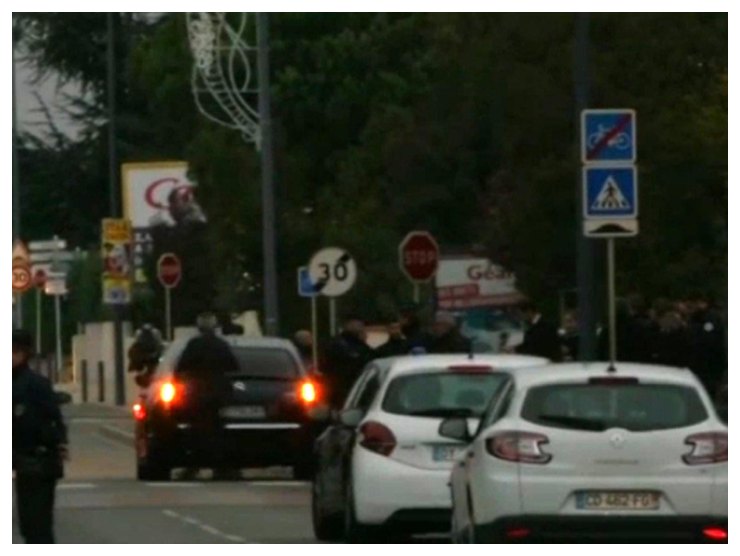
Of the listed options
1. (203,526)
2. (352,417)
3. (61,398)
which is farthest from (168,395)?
(61,398)

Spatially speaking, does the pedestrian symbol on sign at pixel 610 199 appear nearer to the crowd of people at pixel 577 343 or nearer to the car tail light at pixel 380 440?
the crowd of people at pixel 577 343

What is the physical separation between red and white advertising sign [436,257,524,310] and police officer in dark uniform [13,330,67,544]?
33297mm

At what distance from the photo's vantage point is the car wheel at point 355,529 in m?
21.3

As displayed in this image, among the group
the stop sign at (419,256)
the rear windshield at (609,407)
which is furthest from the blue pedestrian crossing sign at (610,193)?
the stop sign at (419,256)

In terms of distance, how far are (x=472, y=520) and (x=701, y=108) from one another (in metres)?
23.3

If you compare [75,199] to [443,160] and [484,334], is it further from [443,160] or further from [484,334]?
[484,334]

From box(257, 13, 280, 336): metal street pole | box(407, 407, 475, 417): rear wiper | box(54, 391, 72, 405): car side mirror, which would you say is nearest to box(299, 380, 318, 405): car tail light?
box(257, 13, 280, 336): metal street pole

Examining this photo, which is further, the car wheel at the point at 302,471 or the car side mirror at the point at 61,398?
the car wheel at the point at 302,471

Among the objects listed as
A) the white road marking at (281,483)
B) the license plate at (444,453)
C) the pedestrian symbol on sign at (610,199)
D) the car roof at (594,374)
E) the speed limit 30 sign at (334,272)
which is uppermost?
the pedestrian symbol on sign at (610,199)

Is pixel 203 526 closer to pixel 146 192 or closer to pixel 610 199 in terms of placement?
pixel 610 199

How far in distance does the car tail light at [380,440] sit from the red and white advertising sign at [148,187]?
54923mm

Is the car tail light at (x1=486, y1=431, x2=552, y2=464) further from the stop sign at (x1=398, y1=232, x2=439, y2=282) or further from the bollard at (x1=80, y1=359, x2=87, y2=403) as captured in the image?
the bollard at (x1=80, y1=359, x2=87, y2=403)

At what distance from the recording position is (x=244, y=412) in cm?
3216

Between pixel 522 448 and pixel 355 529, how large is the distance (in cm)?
350
